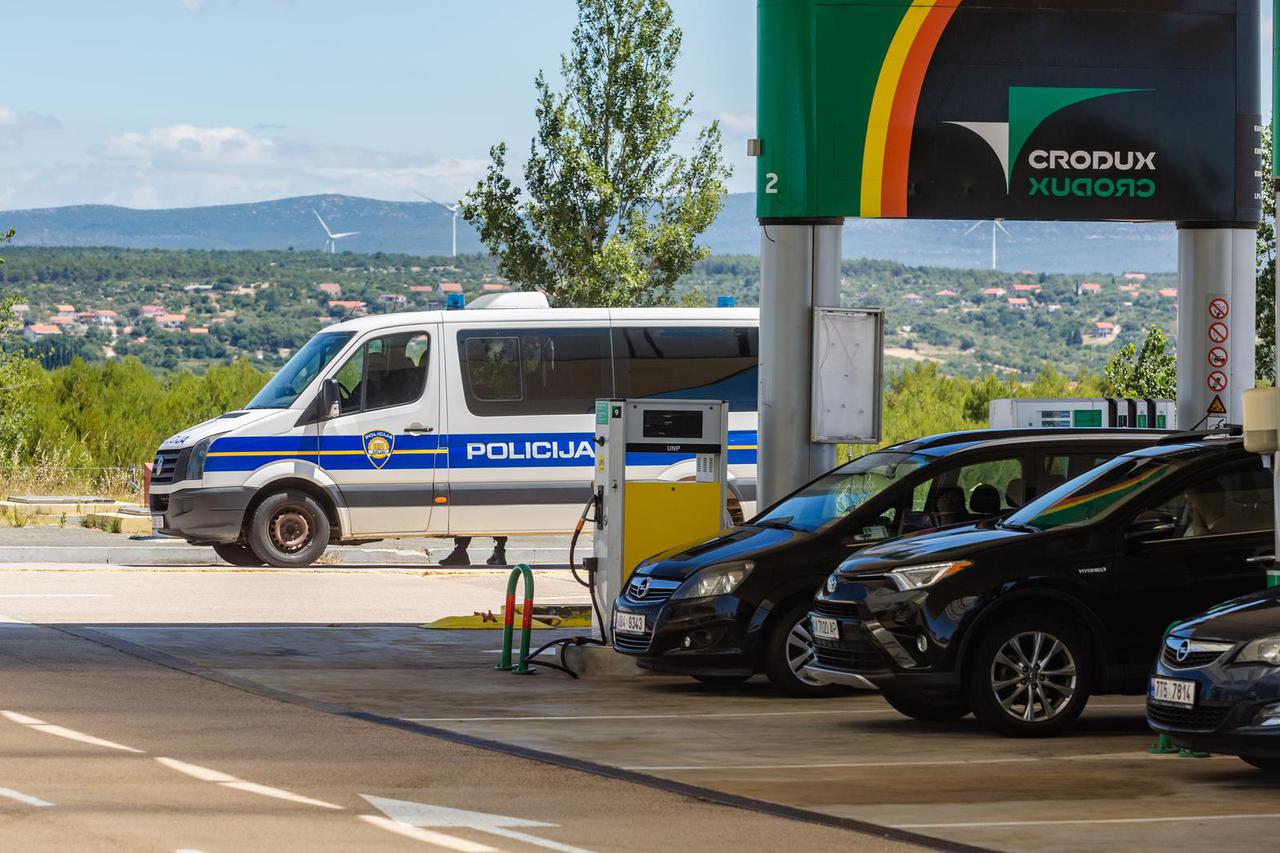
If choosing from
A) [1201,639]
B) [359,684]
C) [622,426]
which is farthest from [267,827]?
[622,426]

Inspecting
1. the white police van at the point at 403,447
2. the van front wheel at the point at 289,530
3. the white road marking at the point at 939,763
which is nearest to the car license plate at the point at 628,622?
the white road marking at the point at 939,763

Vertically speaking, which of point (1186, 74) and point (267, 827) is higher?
point (1186, 74)

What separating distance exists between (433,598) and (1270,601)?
11.6m

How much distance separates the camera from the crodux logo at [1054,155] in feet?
53.8

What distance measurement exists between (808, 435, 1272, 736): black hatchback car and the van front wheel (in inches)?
481

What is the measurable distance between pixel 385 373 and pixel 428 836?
1558 cm

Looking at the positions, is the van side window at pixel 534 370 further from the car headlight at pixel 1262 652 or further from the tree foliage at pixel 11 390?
the car headlight at pixel 1262 652

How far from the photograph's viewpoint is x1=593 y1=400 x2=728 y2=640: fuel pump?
47.4ft

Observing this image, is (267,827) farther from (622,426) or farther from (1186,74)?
(1186,74)

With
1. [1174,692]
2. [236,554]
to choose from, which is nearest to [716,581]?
[1174,692]

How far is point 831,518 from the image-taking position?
13.4 metres

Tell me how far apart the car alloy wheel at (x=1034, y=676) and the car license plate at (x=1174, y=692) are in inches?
54.9

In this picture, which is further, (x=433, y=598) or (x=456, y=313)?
(x=456, y=313)

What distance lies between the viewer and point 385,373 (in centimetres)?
2314
